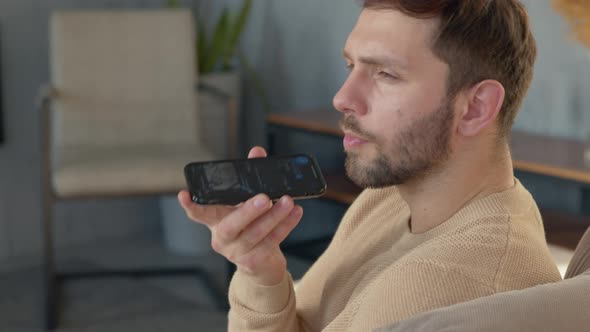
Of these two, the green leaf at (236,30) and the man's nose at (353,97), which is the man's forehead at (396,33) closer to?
the man's nose at (353,97)

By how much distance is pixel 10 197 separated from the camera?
379cm

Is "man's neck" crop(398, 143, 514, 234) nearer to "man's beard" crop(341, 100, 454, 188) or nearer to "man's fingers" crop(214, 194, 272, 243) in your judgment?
"man's beard" crop(341, 100, 454, 188)

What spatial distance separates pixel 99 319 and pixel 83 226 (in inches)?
37.3

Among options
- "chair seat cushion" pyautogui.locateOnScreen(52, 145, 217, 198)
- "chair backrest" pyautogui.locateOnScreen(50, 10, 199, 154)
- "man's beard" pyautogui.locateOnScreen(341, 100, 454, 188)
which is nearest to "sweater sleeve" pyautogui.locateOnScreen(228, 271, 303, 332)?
"man's beard" pyautogui.locateOnScreen(341, 100, 454, 188)

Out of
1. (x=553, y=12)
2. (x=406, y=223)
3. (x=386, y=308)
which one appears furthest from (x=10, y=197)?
(x=386, y=308)

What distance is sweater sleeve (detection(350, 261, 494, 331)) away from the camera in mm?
993

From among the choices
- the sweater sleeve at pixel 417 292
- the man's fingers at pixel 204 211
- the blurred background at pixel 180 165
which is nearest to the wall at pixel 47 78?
the blurred background at pixel 180 165

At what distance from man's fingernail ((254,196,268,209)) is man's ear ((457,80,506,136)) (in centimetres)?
28

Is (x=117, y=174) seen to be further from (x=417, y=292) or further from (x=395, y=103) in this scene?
(x=417, y=292)

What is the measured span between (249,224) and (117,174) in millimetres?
2001

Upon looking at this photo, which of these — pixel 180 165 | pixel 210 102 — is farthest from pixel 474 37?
pixel 210 102

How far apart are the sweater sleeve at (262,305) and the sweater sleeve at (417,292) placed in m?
0.28

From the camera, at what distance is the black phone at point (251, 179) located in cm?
112

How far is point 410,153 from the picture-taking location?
1.19 meters
